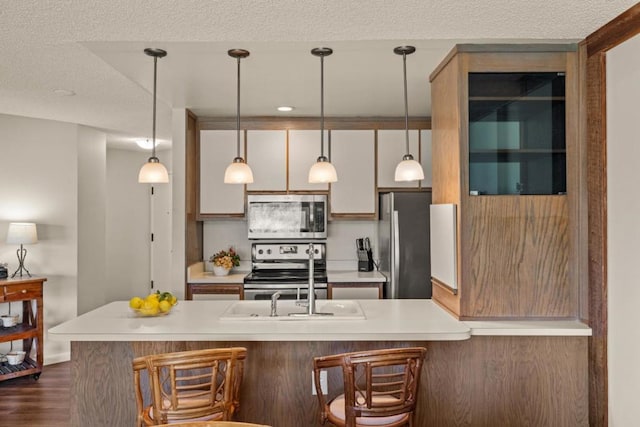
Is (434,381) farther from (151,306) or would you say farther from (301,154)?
(301,154)

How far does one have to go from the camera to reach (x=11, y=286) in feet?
14.4

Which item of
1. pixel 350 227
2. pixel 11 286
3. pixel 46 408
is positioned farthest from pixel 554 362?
pixel 11 286

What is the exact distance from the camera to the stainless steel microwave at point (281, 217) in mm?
4828

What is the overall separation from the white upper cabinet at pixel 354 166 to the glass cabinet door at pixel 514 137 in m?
2.22

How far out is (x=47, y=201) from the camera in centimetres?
505

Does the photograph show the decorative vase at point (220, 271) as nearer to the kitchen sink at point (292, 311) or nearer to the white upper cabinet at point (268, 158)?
the white upper cabinet at point (268, 158)

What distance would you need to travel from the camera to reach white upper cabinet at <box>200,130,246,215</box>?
4.85 meters

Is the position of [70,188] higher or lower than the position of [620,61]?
lower

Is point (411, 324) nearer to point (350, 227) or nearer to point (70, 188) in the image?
point (350, 227)

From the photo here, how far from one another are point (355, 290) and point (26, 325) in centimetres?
294

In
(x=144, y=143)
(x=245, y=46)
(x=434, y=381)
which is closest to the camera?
(x=434, y=381)

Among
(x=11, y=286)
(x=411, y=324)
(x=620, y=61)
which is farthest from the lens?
(x=11, y=286)

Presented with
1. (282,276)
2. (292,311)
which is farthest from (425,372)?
(282,276)

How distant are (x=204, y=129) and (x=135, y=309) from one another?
2395 mm
